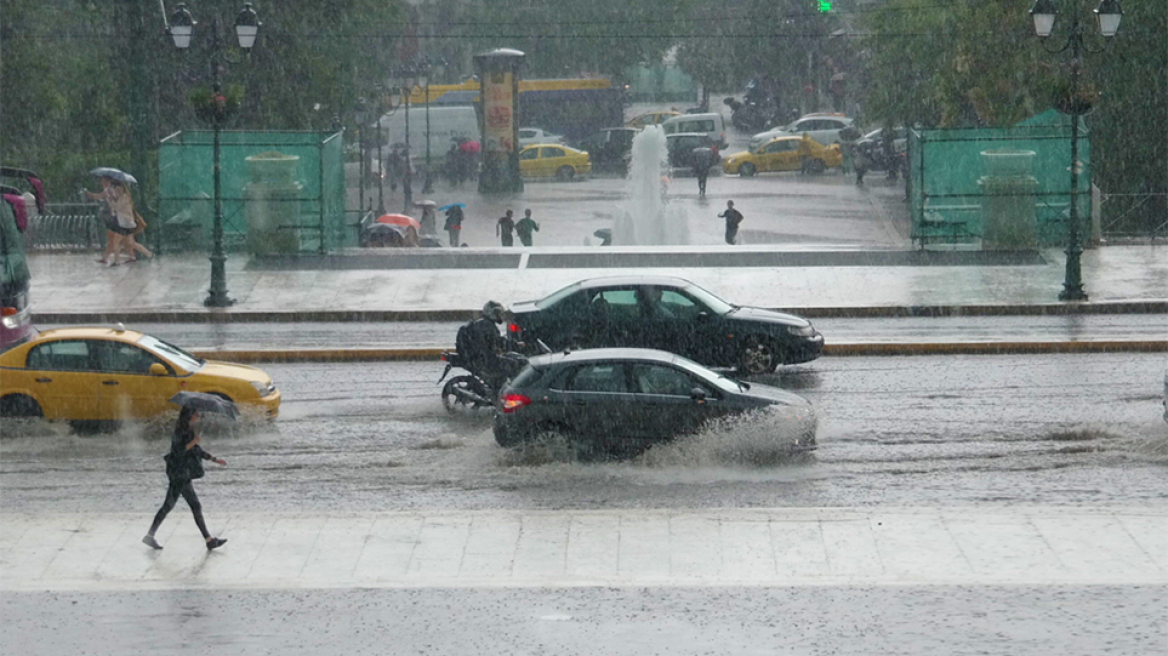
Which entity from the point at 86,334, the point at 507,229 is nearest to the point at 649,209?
the point at 507,229

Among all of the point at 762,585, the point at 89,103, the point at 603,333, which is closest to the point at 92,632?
the point at 762,585

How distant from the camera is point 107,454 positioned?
1667cm

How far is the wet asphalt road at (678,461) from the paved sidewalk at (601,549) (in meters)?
0.60

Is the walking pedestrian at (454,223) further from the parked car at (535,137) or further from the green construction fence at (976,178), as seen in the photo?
the parked car at (535,137)

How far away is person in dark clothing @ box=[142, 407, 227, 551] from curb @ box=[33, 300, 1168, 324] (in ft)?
40.2

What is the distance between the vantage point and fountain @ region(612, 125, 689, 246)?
39562 millimetres

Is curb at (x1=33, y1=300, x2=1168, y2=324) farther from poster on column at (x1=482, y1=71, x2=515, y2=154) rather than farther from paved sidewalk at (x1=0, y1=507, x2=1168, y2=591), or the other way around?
poster on column at (x1=482, y1=71, x2=515, y2=154)

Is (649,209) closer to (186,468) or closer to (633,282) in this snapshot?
(633,282)

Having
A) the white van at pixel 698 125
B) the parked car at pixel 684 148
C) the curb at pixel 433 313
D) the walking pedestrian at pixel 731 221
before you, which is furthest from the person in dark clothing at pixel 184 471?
the white van at pixel 698 125

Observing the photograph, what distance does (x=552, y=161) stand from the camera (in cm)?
5978

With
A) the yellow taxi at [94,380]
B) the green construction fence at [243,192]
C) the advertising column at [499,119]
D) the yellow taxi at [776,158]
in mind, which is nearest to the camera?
the yellow taxi at [94,380]

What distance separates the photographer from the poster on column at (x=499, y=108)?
2066 inches

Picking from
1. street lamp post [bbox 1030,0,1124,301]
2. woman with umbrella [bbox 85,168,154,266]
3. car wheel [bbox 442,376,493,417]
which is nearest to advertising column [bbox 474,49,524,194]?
woman with umbrella [bbox 85,168,154,266]

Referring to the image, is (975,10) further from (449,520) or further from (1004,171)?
(449,520)
